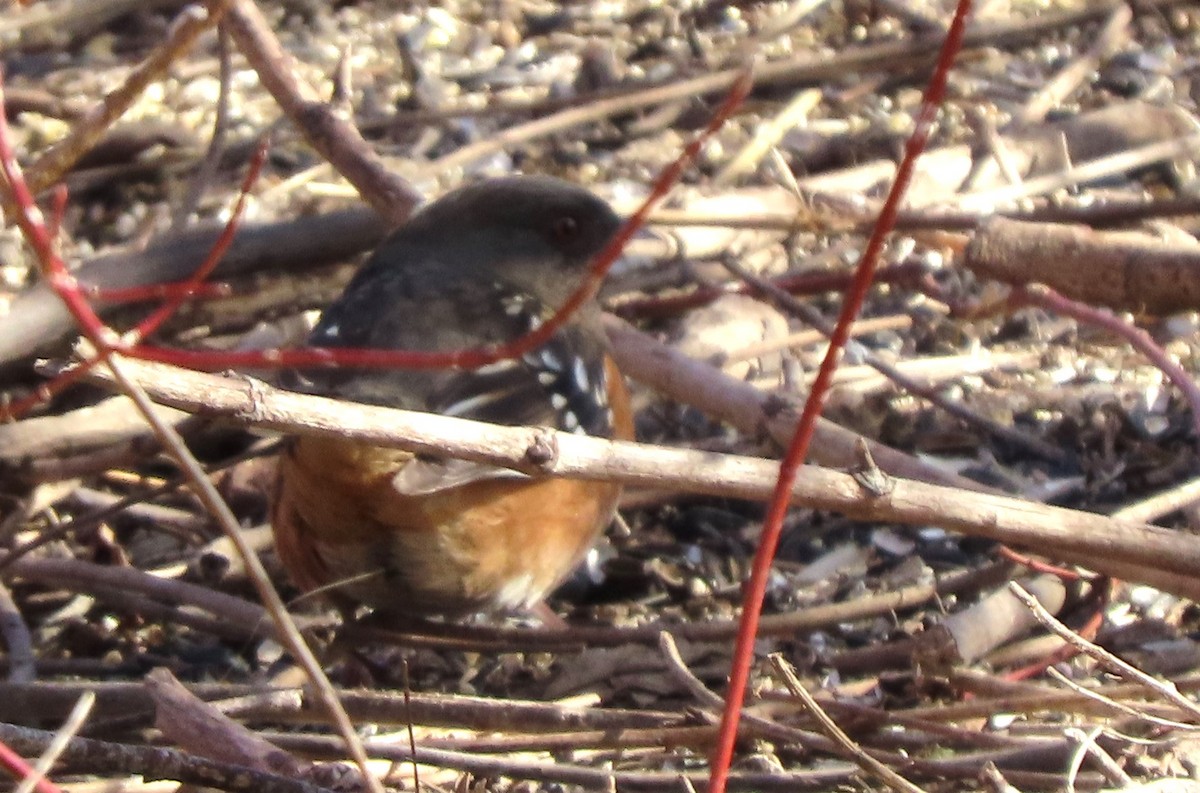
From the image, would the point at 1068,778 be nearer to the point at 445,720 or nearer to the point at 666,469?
the point at 666,469

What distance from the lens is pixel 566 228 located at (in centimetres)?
303

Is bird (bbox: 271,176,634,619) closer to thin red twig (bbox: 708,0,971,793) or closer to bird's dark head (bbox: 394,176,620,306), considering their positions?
bird's dark head (bbox: 394,176,620,306)

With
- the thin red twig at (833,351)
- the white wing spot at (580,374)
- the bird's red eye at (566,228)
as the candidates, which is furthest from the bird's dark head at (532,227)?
the thin red twig at (833,351)

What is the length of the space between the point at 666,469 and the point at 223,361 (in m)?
0.45

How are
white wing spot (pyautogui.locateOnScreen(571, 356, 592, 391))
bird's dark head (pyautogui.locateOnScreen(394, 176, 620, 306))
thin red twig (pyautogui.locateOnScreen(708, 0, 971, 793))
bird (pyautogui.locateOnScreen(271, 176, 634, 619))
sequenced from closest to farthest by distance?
1. thin red twig (pyautogui.locateOnScreen(708, 0, 971, 793))
2. bird (pyautogui.locateOnScreen(271, 176, 634, 619))
3. white wing spot (pyautogui.locateOnScreen(571, 356, 592, 391))
4. bird's dark head (pyautogui.locateOnScreen(394, 176, 620, 306))

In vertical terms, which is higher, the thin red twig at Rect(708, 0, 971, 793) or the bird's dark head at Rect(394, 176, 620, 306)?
the bird's dark head at Rect(394, 176, 620, 306)

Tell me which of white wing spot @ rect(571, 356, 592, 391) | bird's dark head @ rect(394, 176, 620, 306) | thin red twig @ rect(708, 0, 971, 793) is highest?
bird's dark head @ rect(394, 176, 620, 306)

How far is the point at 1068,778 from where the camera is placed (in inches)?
63.9

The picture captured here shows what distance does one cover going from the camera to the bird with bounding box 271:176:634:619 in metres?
2.30

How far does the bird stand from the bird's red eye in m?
0.15

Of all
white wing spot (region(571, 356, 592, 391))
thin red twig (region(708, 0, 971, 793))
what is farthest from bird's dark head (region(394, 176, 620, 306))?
thin red twig (region(708, 0, 971, 793))

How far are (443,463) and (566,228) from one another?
88 centimetres

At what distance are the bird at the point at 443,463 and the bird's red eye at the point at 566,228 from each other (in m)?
0.15

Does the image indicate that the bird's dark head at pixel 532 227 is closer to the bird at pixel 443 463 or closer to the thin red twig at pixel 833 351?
the bird at pixel 443 463
